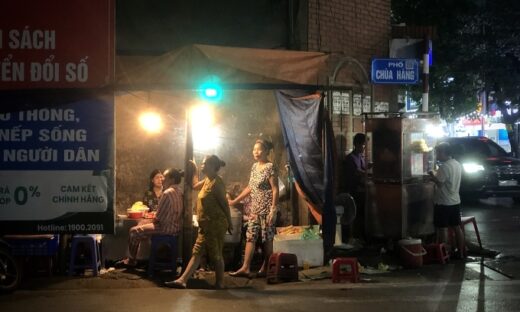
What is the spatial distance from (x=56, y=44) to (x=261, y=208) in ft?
11.0

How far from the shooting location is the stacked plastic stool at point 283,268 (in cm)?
762

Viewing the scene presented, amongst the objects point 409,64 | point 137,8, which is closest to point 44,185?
point 137,8

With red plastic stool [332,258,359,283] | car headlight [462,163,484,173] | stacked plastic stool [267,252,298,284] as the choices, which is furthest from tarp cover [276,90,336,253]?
car headlight [462,163,484,173]

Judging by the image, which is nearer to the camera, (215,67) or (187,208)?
(215,67)

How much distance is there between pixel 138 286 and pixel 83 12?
3.55 metres

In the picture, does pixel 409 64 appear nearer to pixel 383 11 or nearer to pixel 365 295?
pixel 383 11

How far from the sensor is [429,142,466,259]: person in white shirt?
8.93 meters

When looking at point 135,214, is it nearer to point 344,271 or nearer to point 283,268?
point 283,268

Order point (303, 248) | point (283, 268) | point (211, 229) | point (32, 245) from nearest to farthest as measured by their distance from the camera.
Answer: point (211, 229) → point (32, 245) → point (283, 268) → point (303, 248)

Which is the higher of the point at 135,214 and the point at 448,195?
the point at 448,195

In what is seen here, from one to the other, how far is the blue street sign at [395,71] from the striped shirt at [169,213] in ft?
13.1

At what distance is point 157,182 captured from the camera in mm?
8984

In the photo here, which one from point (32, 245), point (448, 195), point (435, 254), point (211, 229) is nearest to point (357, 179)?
point (448, 195)

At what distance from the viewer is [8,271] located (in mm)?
7059
